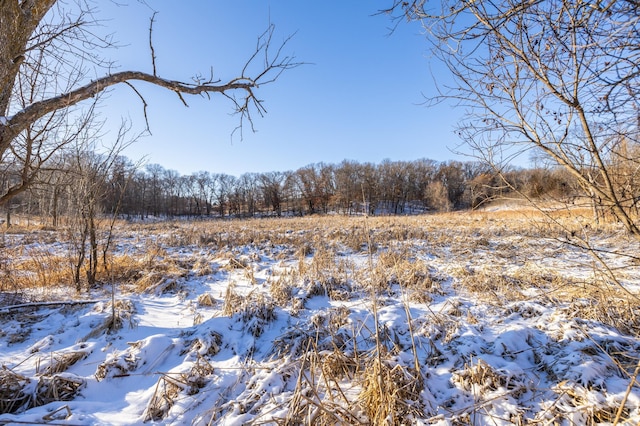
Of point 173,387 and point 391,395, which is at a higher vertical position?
point 391,395

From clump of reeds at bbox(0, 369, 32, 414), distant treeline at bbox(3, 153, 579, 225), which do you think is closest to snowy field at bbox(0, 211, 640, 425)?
clump of reeds at bbox(0, 369, 32, 414)

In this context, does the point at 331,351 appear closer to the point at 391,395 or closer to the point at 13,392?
the point at 391,395

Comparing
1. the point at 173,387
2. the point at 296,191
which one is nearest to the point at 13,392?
the point at 173,387

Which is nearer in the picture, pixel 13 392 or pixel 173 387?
pixel 13 392

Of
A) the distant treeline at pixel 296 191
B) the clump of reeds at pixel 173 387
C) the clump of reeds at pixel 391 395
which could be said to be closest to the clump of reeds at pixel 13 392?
the clump of reeds at pixel 173 387

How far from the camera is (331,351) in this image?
2637mm

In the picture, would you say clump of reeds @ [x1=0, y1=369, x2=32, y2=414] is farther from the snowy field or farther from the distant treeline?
the distant treeline

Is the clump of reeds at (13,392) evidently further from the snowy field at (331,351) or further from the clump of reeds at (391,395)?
the clump of reeds at (391,395)

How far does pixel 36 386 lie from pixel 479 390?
3.59m

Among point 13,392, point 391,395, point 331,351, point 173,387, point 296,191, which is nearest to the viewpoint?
point 391,395

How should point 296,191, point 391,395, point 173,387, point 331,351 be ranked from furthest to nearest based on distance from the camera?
1. point 296,191
2. point 331,351
3. point 173,387
4. point 391,395

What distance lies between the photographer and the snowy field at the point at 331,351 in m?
1.90

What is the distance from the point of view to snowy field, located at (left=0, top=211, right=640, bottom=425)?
1896 millimetres

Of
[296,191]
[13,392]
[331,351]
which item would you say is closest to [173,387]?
[13,392]
